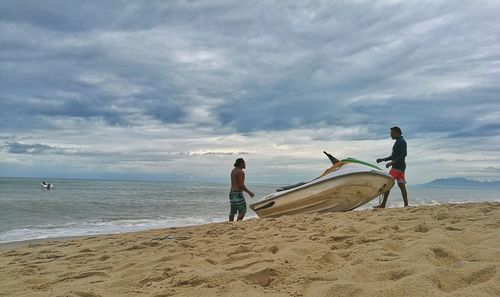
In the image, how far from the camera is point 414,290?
7.75 ft

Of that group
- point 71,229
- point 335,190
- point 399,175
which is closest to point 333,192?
point 335,190

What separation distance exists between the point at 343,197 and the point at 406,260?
19.0 ft

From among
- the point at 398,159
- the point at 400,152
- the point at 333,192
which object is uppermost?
the point at 400,152

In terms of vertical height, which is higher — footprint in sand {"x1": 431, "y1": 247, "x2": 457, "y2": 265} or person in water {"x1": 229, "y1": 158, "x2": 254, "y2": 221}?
person in water {"x1": 229, "y1": 158, "x2": 254, "y2": 221}

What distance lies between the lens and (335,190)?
A: 852cm

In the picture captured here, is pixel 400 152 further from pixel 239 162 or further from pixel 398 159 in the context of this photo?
pixel 239 162

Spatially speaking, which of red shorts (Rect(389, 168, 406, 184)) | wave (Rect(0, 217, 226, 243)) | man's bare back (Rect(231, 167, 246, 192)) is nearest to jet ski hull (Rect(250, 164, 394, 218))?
red shorts (Rect(389, 168, 406, 184))

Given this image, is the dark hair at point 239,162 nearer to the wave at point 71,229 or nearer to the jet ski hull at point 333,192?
the jet ski hull at point 333,192

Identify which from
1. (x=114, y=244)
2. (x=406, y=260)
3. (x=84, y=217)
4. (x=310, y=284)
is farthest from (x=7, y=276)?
(x=84, y=217)

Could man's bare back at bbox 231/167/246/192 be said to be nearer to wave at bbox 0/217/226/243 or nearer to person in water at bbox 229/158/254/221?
person in water at bbox 229/158/254/221

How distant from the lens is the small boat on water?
849 cm

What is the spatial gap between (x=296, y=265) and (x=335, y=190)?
550 centimetres

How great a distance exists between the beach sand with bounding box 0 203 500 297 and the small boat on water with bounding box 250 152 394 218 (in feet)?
10.7

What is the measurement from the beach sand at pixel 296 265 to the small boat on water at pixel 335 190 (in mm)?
3262
